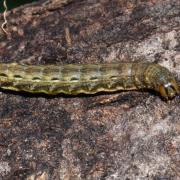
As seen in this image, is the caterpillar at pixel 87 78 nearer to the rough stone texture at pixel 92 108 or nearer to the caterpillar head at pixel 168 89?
the caterpillar head at pixel 168 89

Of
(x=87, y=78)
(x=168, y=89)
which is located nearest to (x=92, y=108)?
(x=87, y=78)

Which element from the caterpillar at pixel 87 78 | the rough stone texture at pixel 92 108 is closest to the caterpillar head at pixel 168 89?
the caterpillar at pixel 87 78

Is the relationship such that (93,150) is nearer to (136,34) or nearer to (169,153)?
(169,153)

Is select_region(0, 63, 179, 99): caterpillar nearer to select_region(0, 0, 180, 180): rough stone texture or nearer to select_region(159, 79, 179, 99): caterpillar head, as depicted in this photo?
select_region(159, 79, 179, 99): caterpillar head

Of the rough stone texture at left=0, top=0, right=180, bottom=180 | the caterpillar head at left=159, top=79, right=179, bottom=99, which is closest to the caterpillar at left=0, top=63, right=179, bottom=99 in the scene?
the caterpillar head at left=159, top=79, right=179, bottom=99

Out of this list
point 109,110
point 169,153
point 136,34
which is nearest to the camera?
point 169,153

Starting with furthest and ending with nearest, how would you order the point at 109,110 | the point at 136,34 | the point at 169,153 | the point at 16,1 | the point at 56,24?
the point at 16,1 → the point at 56,24 → the point at 136,34 → the point at 109,110 → the point at 169,153

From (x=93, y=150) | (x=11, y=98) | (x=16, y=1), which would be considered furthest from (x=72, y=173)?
(x=16, y=1)

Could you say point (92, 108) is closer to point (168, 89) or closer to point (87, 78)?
point (87, 78)
